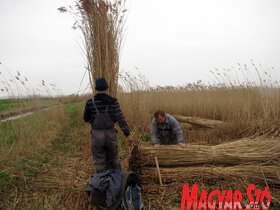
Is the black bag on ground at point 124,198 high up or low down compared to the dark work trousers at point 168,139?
Answer: down

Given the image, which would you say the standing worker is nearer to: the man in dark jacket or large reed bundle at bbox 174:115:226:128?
the man in dark jacket

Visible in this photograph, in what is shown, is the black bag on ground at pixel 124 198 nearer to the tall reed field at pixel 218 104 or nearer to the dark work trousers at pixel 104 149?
the dark work trousers at pixel 104 149

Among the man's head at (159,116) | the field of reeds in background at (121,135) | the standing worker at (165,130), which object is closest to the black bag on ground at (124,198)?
the field of reeds in background at (121,135)

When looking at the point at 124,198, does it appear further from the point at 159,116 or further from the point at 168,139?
the point at 168,139

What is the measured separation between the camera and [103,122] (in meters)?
3.27

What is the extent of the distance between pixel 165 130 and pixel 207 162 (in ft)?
4.10

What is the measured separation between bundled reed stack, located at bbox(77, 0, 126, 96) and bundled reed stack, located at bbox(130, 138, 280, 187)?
1.37 meters

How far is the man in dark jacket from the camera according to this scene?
3277 millimetres

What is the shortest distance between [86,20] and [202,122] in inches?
115

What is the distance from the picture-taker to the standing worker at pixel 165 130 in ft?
13.6

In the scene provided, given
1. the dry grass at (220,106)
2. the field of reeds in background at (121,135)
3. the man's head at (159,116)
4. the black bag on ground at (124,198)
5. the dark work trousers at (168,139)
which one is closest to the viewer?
the black bag on ground at (124,198)

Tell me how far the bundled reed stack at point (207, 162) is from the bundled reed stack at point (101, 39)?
4.50 feet

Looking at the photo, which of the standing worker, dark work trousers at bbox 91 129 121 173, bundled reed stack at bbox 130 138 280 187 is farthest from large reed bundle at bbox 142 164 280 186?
the standing worker

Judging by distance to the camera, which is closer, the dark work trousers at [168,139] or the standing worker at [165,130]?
the standing worker at [165,130]
